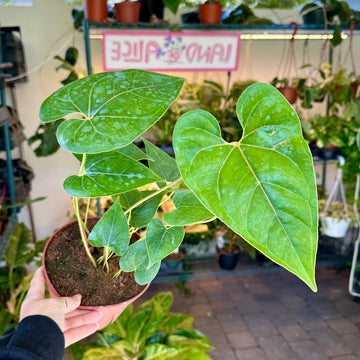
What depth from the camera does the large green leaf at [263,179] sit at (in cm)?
42

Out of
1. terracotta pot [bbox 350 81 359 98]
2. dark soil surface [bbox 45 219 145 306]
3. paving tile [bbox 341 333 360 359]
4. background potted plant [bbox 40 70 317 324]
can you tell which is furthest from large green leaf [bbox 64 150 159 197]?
terracotta pot [bbox 350 81 359 98]

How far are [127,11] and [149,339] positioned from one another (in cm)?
166

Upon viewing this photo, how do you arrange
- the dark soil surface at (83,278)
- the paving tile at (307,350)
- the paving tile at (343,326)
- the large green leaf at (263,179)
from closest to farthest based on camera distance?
the large green leaf at (263,179) → the dark soil surface at (83,278) → the paving tile at (307,350) → the paving tile at (343,326)

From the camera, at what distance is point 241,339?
2.20 metres

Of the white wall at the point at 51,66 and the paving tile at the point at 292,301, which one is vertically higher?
the white wall at the point at 51,66

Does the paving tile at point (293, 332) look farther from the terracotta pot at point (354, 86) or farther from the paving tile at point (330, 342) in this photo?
the terracotta pot at point (354, 86)

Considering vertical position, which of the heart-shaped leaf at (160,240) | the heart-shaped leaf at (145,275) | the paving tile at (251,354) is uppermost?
the heart-shaped leaf at (160,240)

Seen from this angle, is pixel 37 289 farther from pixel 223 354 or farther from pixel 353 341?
pixel 353 341

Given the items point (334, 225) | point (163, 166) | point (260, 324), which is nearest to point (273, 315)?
point (260, 324)

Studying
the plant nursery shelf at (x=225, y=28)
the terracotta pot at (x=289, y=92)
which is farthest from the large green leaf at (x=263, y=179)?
the terracotta pot at (x=289, y=92)

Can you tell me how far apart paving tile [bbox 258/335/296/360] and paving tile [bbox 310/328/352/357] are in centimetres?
20

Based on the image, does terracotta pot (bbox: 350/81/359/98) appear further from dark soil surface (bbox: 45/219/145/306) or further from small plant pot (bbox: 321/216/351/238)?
dark soil surface (bbox: 45/219/145/306)

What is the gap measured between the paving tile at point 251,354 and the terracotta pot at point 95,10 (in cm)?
199

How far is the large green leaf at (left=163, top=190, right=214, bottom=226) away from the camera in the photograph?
614 millimetres
